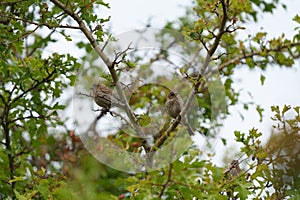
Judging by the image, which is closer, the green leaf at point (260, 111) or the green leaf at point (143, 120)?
the green leaf at point (143, 120)

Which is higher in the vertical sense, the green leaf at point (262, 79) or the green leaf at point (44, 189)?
the green leaf at point (262, 79)

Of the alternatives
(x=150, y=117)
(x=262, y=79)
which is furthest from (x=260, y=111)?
(x=150, y=117)

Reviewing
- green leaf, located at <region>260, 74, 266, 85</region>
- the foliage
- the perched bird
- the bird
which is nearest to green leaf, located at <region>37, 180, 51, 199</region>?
the foliage

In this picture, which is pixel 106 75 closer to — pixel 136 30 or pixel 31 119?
pixel 136 30

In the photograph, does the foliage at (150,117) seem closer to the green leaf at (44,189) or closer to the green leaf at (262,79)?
the green leaf at (44,189)

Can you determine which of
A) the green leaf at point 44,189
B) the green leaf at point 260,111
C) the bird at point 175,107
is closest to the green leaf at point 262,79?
the green leaf at point 260,111

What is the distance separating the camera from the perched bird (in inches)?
94.1

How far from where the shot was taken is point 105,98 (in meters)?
2.40

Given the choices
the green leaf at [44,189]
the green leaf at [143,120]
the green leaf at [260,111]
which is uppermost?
the green leaf at [260,111]

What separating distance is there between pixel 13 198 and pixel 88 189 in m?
1.23

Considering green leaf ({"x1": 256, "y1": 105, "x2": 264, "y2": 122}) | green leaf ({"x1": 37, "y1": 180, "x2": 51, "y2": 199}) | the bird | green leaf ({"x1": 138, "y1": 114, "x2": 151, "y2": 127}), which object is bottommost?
green leaf ({"x1": 37, "y1": 180, "x2": 51, "y2": 199})

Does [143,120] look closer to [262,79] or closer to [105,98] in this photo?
[105,98]

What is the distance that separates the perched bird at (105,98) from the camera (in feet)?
7.84

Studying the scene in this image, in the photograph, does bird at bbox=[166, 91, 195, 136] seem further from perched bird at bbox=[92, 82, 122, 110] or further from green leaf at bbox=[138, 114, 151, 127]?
perched bird at bbox=[92, 82, 122, 110]
